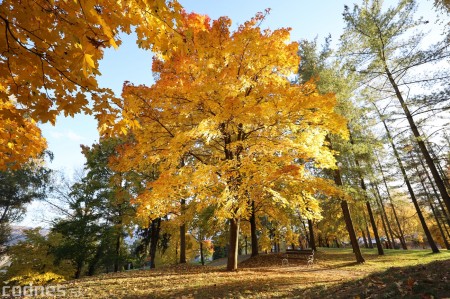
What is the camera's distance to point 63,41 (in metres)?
2.64

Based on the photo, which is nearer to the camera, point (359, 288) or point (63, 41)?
point (63, 41)

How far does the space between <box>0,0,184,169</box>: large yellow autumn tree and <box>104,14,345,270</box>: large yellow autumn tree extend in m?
4.14

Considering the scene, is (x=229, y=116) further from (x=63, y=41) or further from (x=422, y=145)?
(x=422, y=145)

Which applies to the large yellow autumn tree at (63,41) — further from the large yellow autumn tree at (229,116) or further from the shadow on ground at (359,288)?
the shadow on ground at (359,288)

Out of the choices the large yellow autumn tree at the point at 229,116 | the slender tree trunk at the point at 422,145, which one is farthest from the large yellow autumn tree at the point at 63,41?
the slender tree trunk at the point at 422,145

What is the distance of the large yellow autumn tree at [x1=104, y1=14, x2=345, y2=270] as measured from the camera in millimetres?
7367

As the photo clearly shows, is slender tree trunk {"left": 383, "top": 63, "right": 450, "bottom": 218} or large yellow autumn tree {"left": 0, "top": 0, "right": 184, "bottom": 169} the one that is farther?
slender tree trunk {"left": 383, "top": 63, "right": 450, "bottom": 218}

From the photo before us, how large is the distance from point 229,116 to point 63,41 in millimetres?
4876

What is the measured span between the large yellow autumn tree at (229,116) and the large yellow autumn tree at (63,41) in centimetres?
414

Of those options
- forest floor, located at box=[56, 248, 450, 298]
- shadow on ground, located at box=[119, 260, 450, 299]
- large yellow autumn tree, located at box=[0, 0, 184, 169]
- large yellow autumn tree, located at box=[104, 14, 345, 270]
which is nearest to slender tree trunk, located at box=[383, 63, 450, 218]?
forest floor, located at box=[56, 248, 450, 298]

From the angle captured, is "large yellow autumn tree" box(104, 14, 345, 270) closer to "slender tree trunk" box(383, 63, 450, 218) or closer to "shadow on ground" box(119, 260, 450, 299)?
"shadow on ground" box(119, 260, 450, 299)

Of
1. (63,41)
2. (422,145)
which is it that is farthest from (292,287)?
(422,145)

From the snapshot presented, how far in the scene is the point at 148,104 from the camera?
7.83 meters

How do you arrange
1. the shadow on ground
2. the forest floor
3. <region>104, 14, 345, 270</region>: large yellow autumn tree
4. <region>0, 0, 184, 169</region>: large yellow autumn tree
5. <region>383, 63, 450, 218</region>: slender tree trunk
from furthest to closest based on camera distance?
<region>383, 63, 450, 218</region>: slender tree trunk → <region>104, 14, 345, 270</region>: large yellow autumn tree → the forest floor → the shadow on ground → <region>0, 0, 184, 169</region>: large yellow autumn tree
